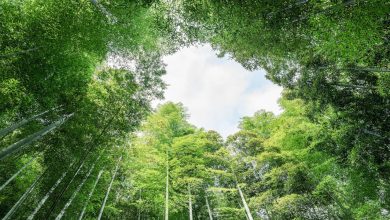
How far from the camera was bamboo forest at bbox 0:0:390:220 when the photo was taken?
585cm

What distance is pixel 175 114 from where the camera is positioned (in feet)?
45.0

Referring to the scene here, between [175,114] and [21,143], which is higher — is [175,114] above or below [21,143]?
above

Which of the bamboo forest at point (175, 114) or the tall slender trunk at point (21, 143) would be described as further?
the bamboo forest at point (175, 114)

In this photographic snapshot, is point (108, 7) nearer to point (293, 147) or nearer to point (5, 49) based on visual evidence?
point (5, 49)

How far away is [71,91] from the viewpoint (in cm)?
798

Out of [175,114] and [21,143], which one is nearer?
[21,143]

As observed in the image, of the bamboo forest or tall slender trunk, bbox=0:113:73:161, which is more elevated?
the bamboo forest

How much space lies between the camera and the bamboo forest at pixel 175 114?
585 centimetres

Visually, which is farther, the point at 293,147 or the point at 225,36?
the point at 293,147

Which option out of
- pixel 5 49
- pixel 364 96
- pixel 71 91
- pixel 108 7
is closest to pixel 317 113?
pixel 364 96

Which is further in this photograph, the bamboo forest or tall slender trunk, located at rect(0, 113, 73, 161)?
the bamboo forest

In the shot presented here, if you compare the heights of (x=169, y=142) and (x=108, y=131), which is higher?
(x=169, y=142)

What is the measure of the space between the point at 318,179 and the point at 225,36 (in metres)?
7.26

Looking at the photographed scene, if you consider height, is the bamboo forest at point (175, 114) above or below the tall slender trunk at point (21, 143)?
above
